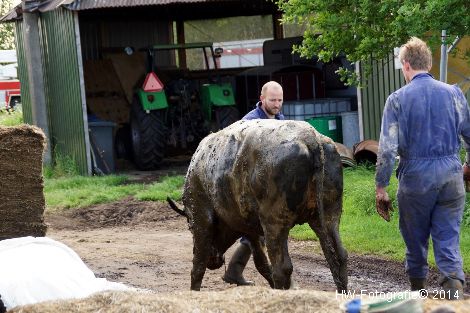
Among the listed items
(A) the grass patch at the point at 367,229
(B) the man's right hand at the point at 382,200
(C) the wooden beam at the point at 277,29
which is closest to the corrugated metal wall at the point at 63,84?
(C) the wooden beam at the point at 277,29

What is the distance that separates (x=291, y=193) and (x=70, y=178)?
40.6ft

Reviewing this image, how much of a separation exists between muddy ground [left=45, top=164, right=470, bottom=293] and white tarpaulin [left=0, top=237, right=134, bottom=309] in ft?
7.65

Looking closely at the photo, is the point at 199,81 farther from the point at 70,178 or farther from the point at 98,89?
the point at 70,178

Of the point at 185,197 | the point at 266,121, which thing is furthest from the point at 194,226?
the point at 266,121

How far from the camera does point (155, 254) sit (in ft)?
38.3

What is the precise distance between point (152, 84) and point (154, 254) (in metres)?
9.08

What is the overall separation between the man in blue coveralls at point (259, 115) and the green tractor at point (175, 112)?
11.0 meters

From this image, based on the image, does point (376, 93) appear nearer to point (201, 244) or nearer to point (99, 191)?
point (99, 191)

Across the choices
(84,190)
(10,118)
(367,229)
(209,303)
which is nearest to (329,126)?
(84,190)

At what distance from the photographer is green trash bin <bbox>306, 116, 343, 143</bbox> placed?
61.8ft

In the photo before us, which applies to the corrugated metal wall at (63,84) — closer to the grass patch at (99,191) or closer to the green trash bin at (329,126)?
the grass patch at (99,191)

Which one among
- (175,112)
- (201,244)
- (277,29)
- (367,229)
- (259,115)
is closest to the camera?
(201,244)

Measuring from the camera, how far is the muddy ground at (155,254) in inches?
381

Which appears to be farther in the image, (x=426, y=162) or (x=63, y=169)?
(x=63, y=169)
